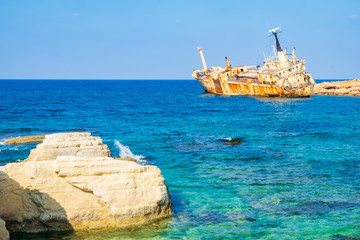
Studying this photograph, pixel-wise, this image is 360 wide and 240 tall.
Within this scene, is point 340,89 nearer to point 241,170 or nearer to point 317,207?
point 241,170

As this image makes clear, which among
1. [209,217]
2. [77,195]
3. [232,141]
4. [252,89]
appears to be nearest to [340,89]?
[252,89]

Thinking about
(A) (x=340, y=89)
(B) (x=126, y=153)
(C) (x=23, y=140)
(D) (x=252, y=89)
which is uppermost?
(C) (x=23, y=140)

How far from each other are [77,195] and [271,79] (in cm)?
6168

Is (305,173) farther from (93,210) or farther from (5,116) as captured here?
(5,116)

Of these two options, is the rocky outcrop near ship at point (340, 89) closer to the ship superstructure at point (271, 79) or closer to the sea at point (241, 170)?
the ship superstructure at point (271, 79)

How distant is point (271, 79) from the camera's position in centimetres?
7012

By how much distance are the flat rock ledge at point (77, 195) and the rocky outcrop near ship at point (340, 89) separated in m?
83.2

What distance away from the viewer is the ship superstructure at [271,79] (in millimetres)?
69438

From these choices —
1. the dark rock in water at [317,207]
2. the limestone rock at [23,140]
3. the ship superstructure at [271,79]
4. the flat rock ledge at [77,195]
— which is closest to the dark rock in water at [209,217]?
the flat rock ledge at [77,195]

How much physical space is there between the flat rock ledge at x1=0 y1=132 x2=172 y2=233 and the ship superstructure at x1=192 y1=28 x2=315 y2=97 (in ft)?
196

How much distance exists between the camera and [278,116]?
159 feet

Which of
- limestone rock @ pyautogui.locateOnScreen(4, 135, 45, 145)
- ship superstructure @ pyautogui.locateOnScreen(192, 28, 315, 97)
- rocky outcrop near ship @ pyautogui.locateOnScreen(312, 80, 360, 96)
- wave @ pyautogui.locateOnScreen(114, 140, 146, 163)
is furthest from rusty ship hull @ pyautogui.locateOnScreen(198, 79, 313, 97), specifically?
limestone rock @ pyautogui.locateOnScreen(4, 135, 45, 145)

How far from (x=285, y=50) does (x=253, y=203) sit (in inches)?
2448

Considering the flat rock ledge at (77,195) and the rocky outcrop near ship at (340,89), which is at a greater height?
the flat rock ledge at (77,195)
